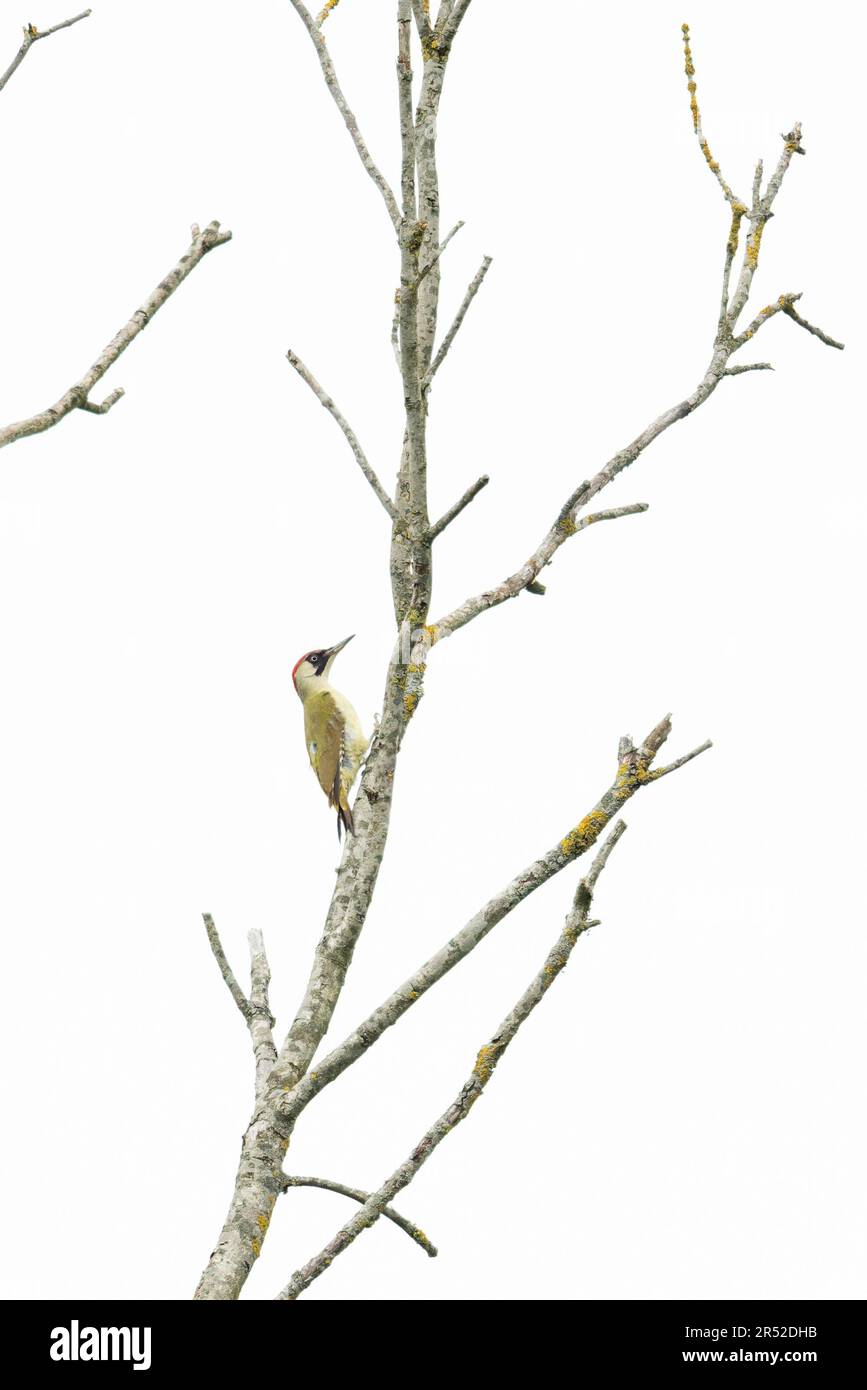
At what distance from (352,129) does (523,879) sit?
2367mm

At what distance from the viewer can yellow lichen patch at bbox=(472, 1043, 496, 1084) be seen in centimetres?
423

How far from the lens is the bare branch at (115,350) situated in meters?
3.18

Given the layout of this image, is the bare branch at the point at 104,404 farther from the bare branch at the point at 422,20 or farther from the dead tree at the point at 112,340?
the bare branch at the point at 422,20

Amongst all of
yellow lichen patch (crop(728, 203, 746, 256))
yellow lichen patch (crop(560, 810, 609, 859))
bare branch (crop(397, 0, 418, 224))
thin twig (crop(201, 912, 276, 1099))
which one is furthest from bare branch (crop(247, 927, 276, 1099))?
yellow lichen patch (crop(728, 203, 746, 256))

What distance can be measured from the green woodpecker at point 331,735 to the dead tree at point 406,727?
12.5ft

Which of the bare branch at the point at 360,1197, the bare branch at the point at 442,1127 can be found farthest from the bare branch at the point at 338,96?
the bare branch at the point at 360,1197

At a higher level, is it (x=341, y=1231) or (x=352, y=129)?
(x=352, y=129)

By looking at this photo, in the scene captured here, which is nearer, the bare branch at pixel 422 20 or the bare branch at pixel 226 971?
the bare branch at pixel 422 20

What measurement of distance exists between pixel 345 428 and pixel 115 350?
1586mm

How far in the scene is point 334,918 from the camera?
472 cm

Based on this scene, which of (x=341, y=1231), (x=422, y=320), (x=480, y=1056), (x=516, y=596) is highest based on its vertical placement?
(x=422, y=320)

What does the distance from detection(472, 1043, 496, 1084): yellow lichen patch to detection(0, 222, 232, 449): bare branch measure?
1956 millimetres
